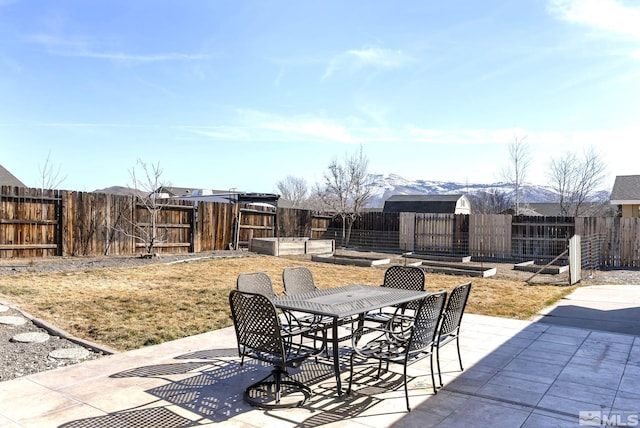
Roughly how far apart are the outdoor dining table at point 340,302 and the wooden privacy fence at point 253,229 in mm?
10424

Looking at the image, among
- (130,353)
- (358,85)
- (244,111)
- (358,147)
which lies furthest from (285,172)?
(130,353)

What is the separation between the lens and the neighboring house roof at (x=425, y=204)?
4388cm

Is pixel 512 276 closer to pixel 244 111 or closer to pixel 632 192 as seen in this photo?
pixel 244 111

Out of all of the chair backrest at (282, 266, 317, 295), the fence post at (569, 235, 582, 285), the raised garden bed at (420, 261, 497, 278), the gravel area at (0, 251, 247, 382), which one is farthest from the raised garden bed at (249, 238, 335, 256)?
the chair backrest at (282, 266, 317, 295)

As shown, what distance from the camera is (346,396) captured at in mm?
3623

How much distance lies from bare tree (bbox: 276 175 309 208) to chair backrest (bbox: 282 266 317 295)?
56014 millimetres

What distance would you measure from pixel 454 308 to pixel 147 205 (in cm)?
1205

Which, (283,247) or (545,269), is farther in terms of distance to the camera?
(283,247)

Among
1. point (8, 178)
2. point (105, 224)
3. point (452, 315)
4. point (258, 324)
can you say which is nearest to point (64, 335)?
point (258, 324)

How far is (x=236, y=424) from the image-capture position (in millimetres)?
3051

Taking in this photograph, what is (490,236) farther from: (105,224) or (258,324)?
(258,324)

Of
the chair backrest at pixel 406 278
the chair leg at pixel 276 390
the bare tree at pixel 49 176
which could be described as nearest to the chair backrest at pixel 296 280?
the chair backrest at pixel 406 278

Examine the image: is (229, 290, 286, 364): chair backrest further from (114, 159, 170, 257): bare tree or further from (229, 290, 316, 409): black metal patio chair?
(114, 159, 170, 257): bare tree

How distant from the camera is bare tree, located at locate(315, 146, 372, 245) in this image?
76.4 feet
